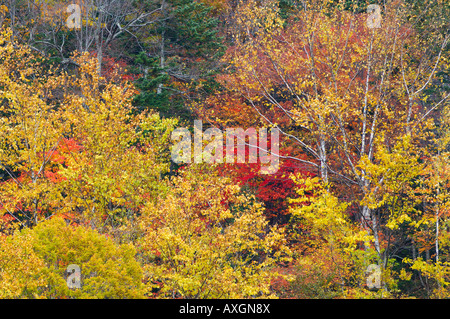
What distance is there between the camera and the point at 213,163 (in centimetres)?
1933

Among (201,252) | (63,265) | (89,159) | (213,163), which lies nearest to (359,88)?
(213,163)

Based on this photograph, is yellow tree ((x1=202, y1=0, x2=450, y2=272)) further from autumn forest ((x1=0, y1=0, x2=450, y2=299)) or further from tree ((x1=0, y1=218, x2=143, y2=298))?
tree ((x1=0, y1=218, x2=143, y2=298))

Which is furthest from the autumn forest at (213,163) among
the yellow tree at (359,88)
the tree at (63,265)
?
the yellow tree at (359,88)

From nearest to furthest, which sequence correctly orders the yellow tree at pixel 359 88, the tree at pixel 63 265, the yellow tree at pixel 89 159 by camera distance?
the tree at pixel 63 265 → the yellow tree at pixel 359 88 → the yellow tree at pixel 89 159

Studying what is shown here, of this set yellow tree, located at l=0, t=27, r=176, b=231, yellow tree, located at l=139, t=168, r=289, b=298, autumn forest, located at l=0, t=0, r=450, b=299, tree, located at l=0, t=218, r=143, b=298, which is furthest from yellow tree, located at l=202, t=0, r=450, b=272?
tree, located at l=0, t=218, r=143, b=298

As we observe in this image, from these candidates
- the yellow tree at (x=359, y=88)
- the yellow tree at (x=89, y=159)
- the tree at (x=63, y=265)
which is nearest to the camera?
the tree at (x=63, y=265)

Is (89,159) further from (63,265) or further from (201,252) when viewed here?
(201,252)

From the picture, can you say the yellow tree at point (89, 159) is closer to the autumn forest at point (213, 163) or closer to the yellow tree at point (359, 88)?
the autumn forest at point (213, 163)

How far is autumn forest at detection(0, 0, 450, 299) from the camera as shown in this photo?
13.4 metres

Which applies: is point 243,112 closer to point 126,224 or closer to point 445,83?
point 126,224

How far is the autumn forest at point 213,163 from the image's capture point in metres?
13.4
